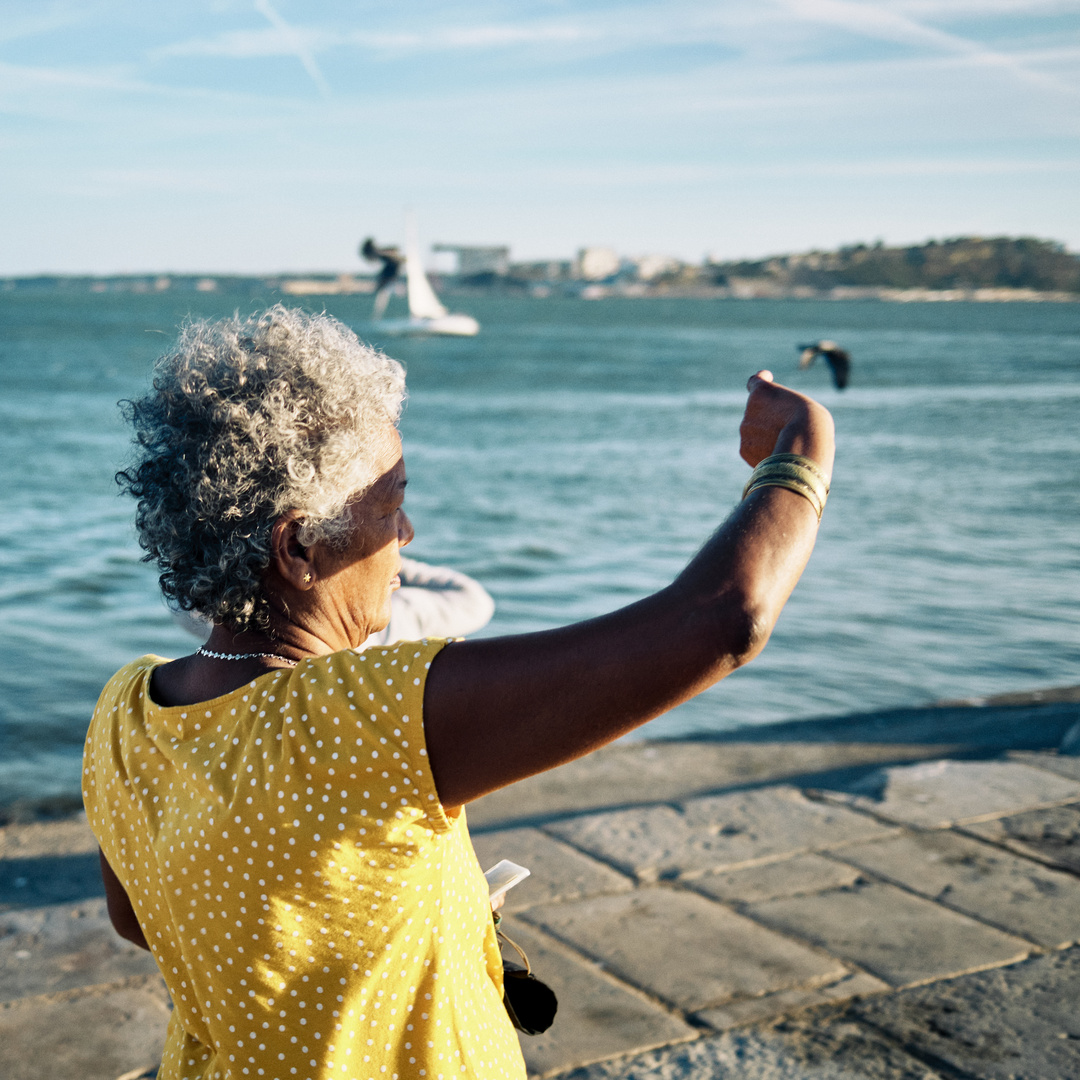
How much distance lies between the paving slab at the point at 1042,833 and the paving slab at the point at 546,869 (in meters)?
1.33

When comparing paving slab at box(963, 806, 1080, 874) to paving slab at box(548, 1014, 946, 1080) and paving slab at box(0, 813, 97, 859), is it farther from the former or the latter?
paving slab at box(0, 813, 97, 859)

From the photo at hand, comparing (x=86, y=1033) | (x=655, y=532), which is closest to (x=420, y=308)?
(x=655, y=532)

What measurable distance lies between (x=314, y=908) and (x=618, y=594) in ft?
31.7

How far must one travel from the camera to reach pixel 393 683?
107 cm

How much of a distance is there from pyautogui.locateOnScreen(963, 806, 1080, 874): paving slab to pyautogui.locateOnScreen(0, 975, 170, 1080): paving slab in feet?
8.95

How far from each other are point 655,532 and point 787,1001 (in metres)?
11.6

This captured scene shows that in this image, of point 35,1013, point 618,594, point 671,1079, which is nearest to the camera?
point 671,1079

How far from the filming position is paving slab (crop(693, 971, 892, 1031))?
283 cm

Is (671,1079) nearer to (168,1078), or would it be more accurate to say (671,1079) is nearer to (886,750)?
(168,1078)

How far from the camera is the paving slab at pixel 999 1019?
104 inches

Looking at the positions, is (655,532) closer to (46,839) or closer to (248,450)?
(46,839)

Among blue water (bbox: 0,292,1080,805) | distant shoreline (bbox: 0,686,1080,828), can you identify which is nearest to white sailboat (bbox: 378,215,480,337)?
blue water (bbox: 0,292,1080,805)

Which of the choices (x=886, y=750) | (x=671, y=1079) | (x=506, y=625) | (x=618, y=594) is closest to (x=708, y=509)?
(x=618, y=594)

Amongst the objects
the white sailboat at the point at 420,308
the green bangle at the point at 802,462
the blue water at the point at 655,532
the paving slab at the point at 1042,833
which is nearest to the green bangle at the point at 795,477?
the green bangle at the point at 802,462
